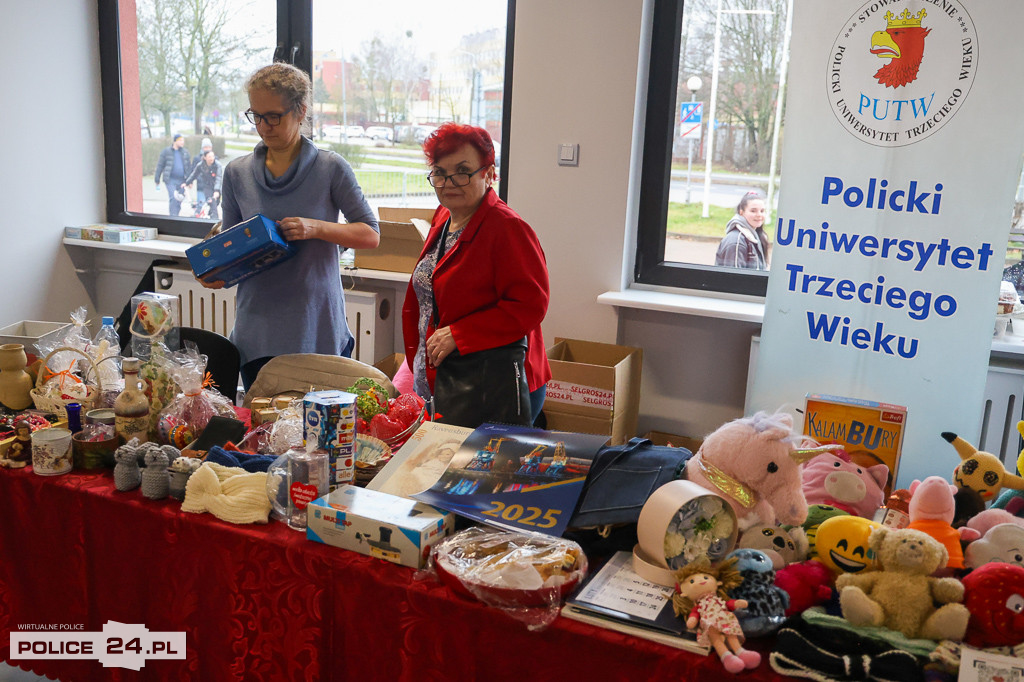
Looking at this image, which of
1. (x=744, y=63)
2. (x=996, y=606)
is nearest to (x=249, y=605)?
(x=996, y=606)

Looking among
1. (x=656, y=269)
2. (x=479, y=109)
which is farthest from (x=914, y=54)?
(x=479, y=109)

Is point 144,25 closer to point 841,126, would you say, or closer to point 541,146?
point 541,146

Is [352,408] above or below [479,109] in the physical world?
below

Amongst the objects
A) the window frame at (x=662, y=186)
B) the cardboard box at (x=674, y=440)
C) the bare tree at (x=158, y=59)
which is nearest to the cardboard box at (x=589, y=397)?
the cardboard box at (x=674, y=440)

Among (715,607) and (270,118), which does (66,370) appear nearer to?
(270,118)

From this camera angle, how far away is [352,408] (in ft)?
4.69

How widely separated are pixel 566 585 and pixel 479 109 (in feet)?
9.78

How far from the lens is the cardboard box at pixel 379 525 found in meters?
1.29

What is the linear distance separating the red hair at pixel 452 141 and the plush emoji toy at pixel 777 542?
1.10 metres

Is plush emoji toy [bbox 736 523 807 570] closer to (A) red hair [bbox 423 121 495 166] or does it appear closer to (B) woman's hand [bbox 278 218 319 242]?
(A) red hair [bbox 423 121 495 166]

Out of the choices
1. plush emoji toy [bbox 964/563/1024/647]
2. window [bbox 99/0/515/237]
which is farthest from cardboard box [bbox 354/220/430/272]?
plush emoji toy [bbox 964/563/1024/647]

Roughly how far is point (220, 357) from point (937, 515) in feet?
6.51

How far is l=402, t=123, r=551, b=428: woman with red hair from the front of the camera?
75.2 inches

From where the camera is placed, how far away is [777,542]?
4.12 feet
